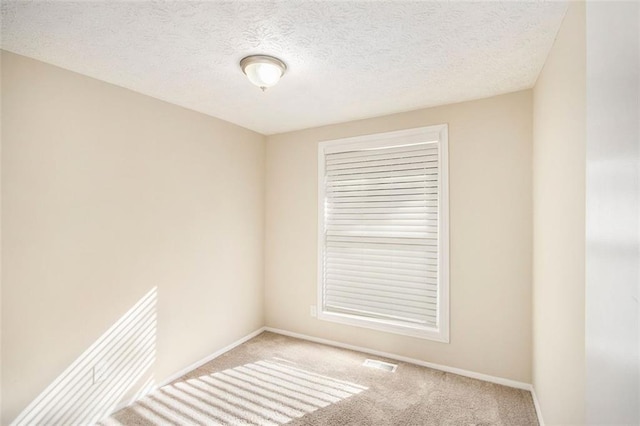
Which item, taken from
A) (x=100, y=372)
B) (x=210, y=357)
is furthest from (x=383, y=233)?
(x=100, y=372)

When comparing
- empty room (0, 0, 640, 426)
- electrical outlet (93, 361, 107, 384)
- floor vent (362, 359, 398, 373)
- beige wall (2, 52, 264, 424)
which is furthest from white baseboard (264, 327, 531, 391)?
electrical outlet (93, 361, 107, 384)

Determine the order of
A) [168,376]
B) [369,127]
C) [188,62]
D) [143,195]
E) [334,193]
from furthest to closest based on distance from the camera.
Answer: [334,193]
[369,127]
[168,376]
[143,195]
[188,62]

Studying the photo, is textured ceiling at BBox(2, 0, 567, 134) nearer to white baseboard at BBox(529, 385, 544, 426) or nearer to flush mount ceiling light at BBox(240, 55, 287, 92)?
flush mount ceiling light at BBox(240, 55, 287, 92)

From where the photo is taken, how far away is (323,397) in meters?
2.43

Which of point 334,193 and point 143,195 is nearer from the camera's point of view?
point 143,195

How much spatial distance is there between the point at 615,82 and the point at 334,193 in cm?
288

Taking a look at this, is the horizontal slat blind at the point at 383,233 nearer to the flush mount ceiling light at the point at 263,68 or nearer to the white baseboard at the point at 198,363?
the white baseboard at the point at 198,363

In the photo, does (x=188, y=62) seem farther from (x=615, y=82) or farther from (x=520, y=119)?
(x=520, y=119)

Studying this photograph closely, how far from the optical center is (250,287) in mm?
3615

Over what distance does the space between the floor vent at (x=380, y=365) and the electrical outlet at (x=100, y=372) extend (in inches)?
82.7

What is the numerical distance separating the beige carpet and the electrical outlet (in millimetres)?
284

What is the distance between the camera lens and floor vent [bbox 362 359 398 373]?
284 centimetres

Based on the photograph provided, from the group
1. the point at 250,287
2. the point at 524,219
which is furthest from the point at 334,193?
the point at 524,219

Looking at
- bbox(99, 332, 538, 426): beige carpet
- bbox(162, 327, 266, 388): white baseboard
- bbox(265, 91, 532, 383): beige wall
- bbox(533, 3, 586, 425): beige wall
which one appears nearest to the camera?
bbox(533, 3, 586, 425): beige wall
